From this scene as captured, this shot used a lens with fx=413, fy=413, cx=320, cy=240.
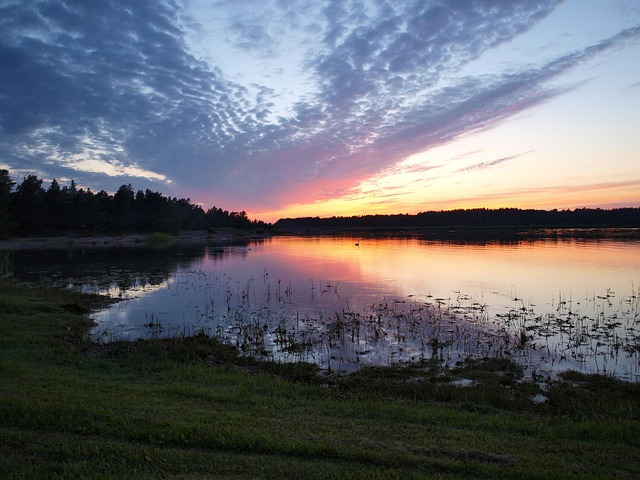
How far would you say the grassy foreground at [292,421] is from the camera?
5715mm

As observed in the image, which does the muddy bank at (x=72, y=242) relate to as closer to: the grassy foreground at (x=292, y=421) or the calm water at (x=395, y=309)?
the calm water at (x=395, y=309)

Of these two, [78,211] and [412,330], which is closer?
[412,330]

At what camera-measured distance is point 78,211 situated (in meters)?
84.1

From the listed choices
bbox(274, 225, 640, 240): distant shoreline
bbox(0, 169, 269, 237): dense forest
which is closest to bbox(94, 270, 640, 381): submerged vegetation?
bbox(0, 169, 269, 237): dense forest

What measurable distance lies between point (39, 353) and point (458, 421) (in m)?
11.6

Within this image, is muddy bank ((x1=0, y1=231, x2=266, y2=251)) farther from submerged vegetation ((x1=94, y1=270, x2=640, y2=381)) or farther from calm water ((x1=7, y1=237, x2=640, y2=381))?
submerged vegetation ((x1=94, y1=270, x2=640, y2=381))

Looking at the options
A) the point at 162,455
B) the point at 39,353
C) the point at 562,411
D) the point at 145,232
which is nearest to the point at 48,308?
the point at 39,353

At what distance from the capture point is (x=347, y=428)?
7.30 meters

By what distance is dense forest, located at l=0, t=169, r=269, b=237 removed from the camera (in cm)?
7762

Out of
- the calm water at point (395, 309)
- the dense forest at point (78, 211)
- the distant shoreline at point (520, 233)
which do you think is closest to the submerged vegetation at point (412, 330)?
the calm water at point (395, 309)

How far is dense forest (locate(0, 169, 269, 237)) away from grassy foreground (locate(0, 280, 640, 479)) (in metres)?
65.2

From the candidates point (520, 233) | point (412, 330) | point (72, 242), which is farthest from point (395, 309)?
point (520, 233)

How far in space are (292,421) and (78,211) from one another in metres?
91.2

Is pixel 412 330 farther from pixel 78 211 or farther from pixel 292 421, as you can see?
pixel 78 211
